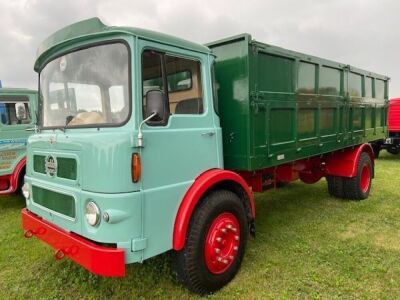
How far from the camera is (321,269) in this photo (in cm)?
369

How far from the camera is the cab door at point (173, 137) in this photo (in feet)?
8.92

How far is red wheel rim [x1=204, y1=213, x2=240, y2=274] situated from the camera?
10.5 feet

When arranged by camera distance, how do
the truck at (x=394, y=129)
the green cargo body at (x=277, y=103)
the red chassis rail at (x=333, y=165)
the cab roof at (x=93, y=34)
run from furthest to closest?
the truck at (x=394, y=129) → the red chassis rail at (x=333, y=165) → the green cargo body at (x=277, y=103) → the cab roof at (x=93, y=34)

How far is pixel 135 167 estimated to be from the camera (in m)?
2.59

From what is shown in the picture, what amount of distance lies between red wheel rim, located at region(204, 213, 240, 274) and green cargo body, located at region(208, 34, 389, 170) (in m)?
0.64

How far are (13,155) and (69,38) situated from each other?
4377 millimetres

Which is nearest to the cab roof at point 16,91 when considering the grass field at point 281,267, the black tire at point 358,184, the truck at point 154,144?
the grass field at point 281,267

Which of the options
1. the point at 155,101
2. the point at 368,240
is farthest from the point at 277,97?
the point at 368,240

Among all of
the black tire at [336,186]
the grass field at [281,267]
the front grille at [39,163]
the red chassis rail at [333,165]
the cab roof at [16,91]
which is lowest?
the grass field at [281,267]

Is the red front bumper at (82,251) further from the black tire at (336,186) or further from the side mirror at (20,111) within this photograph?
the black tire at (336,186)

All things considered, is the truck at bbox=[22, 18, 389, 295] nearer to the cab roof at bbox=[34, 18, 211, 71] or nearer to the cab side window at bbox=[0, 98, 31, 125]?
the cab roof at bbox=[34, 18, 211, 71]

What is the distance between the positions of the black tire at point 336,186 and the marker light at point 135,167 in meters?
4.81

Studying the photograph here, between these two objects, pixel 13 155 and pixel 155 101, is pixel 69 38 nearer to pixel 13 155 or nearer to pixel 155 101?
pixel 155 101

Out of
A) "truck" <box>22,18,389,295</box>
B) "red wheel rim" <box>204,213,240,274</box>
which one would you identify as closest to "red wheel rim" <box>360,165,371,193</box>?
"truck" <box>22,18,389,295</box>
